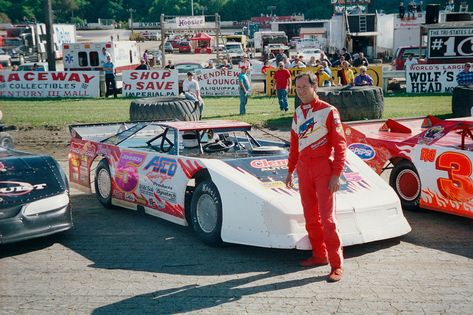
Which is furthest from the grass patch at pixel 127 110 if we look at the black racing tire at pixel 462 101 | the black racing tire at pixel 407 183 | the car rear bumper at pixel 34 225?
the car rear bumper at pixel 34 225

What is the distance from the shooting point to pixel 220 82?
23031 millimetres

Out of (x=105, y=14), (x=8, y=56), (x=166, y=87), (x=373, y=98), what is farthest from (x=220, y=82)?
(x=105, y=14)

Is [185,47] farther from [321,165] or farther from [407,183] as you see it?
[321,165]

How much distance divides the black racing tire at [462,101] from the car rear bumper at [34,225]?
10.8 m

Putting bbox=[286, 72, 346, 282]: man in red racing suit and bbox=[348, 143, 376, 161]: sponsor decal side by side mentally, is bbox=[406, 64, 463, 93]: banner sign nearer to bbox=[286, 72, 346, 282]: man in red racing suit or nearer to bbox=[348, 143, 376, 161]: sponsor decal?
bbox=[348, 143, 376, 161]: sponsor decal

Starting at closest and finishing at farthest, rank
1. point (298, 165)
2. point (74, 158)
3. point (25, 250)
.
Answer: point (298, 165) → point (25, 250) → point (74, 158)

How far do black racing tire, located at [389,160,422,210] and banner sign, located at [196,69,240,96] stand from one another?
1518 cm

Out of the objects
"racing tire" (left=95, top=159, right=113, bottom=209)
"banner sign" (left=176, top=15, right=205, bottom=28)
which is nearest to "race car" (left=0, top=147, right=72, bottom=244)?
"racing tire" (left=95, top=159, right=113, bottom=209)

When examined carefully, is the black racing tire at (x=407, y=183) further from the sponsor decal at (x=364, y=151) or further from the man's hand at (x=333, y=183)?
the man's hand at (x=333, y=183)

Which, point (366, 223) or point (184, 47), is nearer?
point (366, 223)

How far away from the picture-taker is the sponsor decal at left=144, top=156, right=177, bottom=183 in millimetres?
7027

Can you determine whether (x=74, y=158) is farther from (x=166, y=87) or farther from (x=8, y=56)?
(x=8, y=56)

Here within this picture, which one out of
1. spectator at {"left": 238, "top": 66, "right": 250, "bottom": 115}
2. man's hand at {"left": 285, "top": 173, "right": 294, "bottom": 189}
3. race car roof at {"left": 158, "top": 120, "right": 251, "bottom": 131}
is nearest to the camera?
man's hand at {"left": 285, "top": 173, "right": 294, "bottom": 189}

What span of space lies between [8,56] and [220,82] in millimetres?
29033
